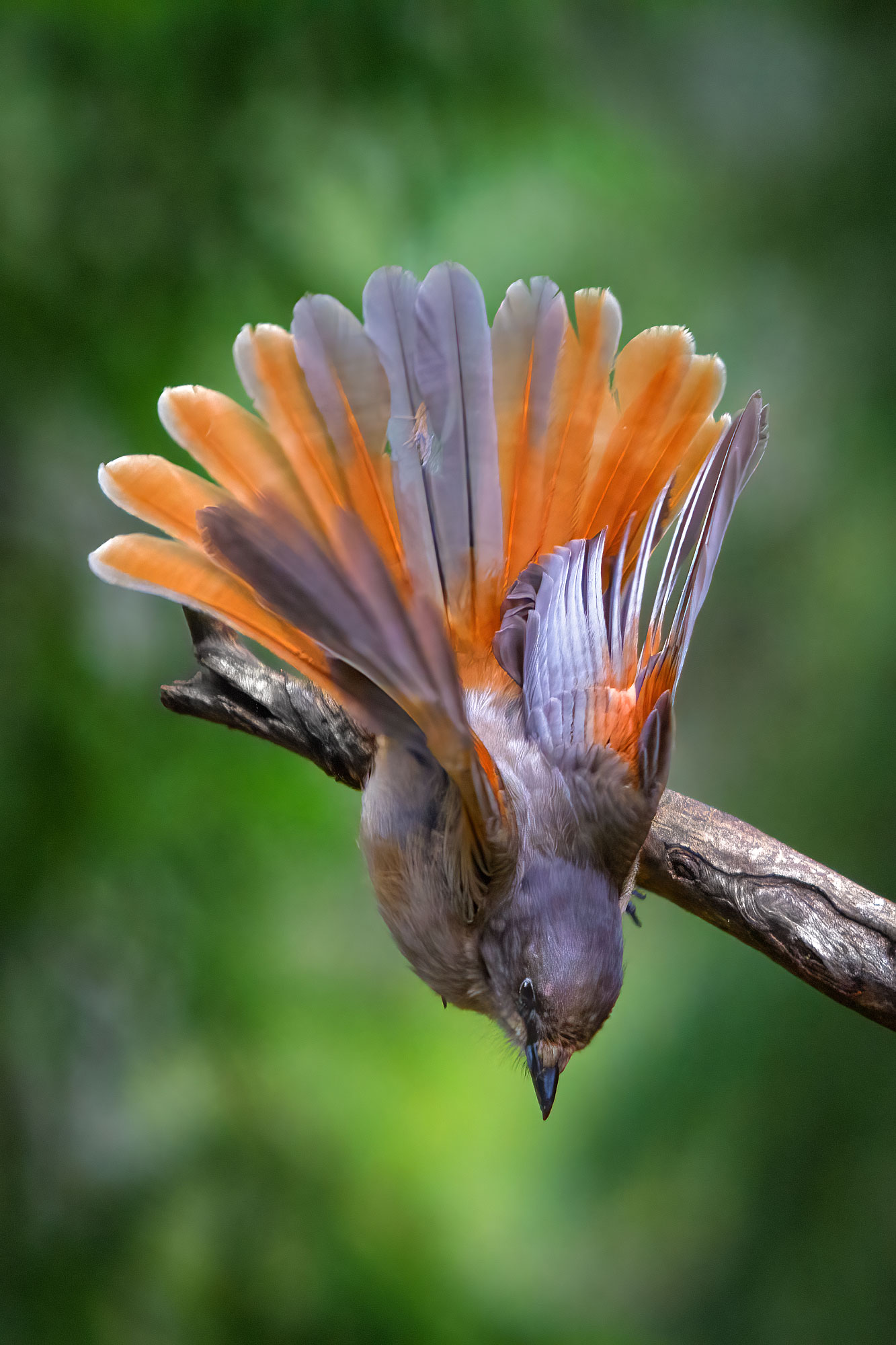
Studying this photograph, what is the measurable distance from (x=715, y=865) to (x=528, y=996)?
0.40 m

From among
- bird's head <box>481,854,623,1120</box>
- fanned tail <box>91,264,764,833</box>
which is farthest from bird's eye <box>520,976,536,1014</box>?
fanned tail <box>91,264,764,833</box>

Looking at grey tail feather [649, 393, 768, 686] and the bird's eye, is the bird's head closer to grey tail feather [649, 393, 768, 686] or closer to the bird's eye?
the bird's eye

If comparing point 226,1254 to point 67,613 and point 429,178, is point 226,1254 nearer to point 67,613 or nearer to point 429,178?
point 67,613

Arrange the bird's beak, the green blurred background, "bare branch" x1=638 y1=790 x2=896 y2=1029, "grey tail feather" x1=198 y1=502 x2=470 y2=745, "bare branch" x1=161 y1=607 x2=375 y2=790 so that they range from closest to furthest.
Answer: "grey tail feather" x1=198 y1=502 x2=470 y2=745 → the bird's beak → "bare branch" x1=638 y1=790 x2=896 y2=1029 → "bare branch" x1=161 y1=607 x2=375 y2=790 → the green blurred background

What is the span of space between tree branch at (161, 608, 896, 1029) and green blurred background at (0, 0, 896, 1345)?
1.91 ft

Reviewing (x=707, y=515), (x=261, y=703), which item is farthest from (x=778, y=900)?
(x=261, y=703)

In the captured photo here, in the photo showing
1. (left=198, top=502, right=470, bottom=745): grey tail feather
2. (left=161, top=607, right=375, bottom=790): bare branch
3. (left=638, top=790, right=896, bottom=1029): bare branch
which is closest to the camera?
(left=198, top=502, right=470, bottom=745): grey tail feather

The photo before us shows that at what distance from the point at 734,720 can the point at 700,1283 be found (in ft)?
4.04

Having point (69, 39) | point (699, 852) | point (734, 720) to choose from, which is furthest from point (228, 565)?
point (734, 720)

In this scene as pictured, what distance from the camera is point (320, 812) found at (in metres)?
2.29

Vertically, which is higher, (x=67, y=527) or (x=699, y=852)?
(x=67, y=527)

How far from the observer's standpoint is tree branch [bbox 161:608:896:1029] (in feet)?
4.74

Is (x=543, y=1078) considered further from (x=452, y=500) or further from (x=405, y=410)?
(x=405, y=410)

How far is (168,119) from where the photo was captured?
2.17 metres
